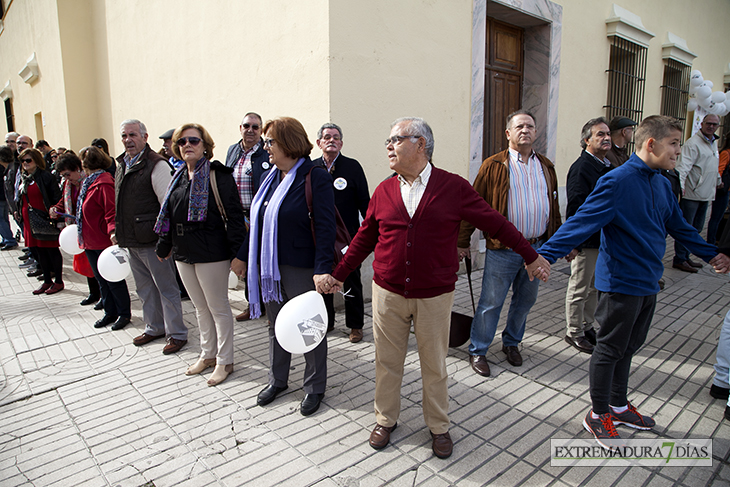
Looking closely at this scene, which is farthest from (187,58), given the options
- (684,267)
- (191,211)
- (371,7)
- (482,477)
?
(684,267)

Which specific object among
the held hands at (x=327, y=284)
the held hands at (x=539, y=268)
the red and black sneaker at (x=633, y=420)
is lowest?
the red and black sneaker at (x=633, y=420)

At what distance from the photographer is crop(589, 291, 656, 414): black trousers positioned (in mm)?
2525

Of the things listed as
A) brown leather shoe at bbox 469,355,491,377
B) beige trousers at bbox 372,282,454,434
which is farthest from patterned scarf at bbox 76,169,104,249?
brown leather shoe at bbox 469,355,491,377

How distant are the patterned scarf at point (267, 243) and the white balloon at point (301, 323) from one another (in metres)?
0.40

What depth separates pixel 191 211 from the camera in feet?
10.5

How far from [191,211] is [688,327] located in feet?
15.8

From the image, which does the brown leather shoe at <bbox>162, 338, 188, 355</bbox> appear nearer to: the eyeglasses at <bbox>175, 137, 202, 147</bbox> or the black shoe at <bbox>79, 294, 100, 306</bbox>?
the eyeglasses at <bbox>175, 137, 202, 147</bbox>

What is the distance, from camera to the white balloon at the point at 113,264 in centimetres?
404

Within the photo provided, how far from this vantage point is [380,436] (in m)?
2.61

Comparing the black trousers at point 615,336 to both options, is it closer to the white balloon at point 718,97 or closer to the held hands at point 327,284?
the held hands at point 327,284

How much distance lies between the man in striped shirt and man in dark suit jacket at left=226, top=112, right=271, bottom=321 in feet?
7.37

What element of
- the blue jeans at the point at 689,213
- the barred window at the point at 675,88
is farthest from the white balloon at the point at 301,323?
the barred window at the point at 675,88

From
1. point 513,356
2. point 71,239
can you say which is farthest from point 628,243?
point 71,239

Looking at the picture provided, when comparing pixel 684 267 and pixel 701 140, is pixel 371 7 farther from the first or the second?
pixel 684 267
